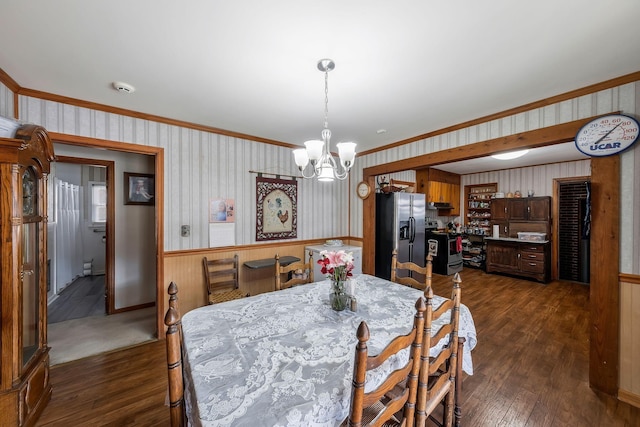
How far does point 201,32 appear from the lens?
1447 millimetres

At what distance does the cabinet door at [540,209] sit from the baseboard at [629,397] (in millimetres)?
4205

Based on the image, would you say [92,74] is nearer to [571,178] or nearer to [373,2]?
[373,2]

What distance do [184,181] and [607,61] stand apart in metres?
3.87

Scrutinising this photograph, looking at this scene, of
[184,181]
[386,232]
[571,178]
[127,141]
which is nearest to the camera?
[127,141]

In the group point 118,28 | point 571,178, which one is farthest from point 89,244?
point 571,178

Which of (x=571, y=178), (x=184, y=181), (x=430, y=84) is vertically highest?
(x=430, y=84)

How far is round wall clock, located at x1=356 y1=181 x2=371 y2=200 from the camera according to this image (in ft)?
13.2

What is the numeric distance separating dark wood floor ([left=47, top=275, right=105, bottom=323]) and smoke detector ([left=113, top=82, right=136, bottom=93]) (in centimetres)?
299

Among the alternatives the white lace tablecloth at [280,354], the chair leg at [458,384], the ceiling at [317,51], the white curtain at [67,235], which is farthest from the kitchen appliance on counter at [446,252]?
the white curtain at [67,235]

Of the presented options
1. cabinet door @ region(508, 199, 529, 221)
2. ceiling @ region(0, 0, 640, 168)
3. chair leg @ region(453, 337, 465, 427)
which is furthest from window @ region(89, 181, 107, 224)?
cabinet door @ region(508, 199, 529, 221)

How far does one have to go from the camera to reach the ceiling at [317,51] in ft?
4.22

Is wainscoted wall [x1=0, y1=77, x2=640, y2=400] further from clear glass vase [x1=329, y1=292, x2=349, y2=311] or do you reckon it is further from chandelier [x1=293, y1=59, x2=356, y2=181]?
clear glass vase [x1=329, y1=292, x2=349, y2=311]

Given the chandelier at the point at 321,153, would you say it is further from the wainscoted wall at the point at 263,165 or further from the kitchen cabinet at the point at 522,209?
the kitchen cabinet at the point at 522,209

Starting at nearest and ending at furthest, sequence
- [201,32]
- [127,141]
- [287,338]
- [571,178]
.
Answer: [287,338]
[201,32]
[127,141]
[571,178]
